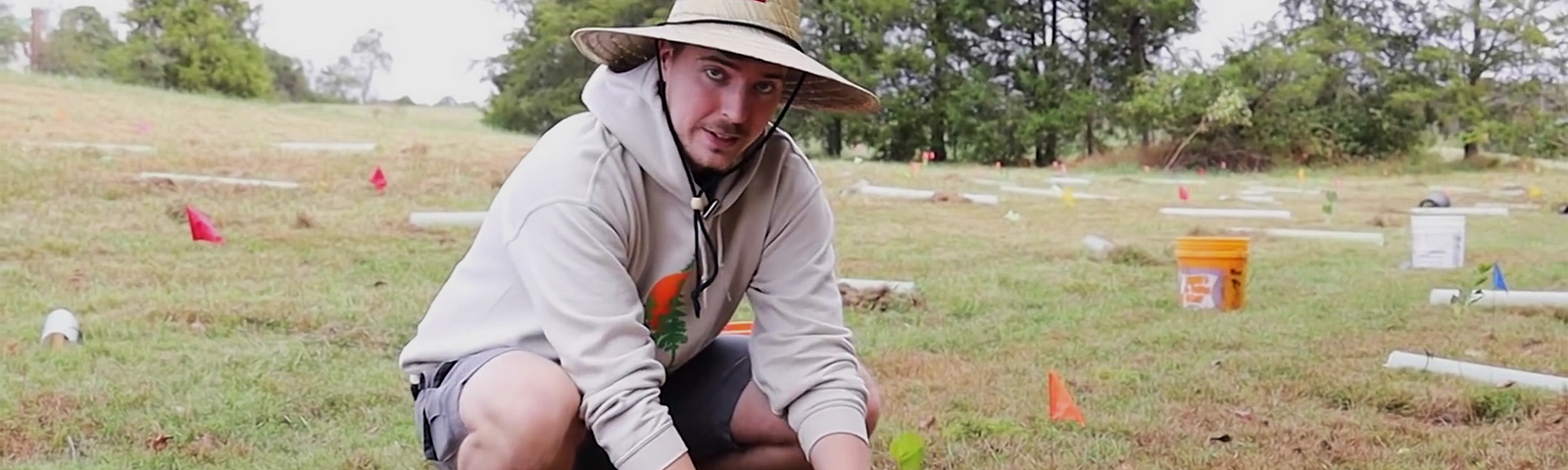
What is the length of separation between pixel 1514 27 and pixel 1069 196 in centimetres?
1179

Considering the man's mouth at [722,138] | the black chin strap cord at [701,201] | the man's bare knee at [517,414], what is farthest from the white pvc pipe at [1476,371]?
the man's bare knee at [517,414]

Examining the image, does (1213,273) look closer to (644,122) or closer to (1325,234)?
(644,122)

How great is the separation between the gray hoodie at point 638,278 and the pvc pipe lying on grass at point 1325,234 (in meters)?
5.88

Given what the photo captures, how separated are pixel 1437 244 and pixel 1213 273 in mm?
1852

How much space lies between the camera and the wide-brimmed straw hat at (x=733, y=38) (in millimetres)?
1791

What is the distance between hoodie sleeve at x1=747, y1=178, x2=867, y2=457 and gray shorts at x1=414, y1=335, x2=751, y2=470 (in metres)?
0.10

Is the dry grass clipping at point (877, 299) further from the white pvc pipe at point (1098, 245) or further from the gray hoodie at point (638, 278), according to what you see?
the gray hoodie at point (638, 278)

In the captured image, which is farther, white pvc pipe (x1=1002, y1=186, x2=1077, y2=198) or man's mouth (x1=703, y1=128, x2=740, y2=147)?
white pvc pipe (x1=1002, y1=186, x2=1077, y2=198)

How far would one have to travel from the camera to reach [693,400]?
223 centimetres

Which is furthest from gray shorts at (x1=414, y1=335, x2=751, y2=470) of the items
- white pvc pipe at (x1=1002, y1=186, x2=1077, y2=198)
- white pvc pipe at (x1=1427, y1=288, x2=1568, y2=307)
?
white pvc pipe at (x1=1002, y1=186, x2=1077, y2=198)

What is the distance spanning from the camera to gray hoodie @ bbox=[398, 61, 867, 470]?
1.81m

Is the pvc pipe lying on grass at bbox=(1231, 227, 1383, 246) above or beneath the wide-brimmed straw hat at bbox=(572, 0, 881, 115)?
beneath

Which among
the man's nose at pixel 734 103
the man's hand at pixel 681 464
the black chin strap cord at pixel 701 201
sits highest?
the man's nose at pixel 734 103

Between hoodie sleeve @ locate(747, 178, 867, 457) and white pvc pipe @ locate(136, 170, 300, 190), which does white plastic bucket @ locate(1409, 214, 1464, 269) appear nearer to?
hoodie sleeve @ locate(747, 178, 867, 457)
